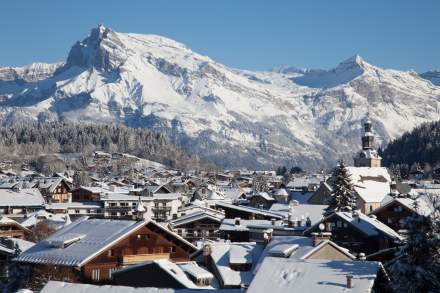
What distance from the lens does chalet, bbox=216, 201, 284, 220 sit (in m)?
88.1

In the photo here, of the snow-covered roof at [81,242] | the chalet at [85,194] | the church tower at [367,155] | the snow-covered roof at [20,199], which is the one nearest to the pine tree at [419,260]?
the snow-covered roof at [81,242]

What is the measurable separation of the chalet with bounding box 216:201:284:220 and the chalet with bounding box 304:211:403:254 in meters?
22.8

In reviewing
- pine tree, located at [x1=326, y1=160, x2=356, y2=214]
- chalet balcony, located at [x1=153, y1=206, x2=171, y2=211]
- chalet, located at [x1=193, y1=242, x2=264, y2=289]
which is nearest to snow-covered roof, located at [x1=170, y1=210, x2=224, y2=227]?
pine tree, located at [x1=326, y1=160, x2=356, y2=214]

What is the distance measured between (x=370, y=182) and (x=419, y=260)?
7610 cm

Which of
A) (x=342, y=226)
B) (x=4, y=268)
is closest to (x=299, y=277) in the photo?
(x=4, y=268)

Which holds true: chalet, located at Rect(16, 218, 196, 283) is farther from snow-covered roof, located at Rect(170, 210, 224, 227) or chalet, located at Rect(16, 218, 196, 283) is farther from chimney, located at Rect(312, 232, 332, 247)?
snow-covered roof, located at Rect(170, 210, 224, 227)

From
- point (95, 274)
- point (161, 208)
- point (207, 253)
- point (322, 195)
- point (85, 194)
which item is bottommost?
point (95, 274)

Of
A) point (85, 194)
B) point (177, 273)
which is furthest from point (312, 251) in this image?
point (85, 194)

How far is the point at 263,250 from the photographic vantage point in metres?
49.3

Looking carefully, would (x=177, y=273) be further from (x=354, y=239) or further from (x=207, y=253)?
(x=354, y=239)

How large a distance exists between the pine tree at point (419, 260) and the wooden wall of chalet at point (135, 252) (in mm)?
18418

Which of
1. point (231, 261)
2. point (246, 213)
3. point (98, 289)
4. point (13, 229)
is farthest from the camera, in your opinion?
point (246, 213)

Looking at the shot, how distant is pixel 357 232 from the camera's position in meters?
60.1

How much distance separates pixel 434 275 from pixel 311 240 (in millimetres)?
17269
